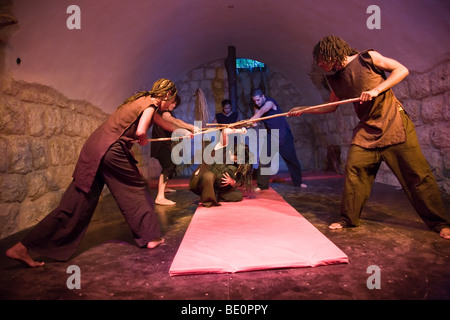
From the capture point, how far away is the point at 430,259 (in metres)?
1.83

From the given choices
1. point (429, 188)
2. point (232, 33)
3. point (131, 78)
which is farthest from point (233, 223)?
point (232, 33)

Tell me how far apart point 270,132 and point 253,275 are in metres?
3.64

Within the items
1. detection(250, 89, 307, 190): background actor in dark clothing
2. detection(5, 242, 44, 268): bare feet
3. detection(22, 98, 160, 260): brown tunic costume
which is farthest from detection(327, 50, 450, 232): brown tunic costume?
detection(5, 242, 44, 268): bare feet

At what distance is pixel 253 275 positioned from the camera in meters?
1.70

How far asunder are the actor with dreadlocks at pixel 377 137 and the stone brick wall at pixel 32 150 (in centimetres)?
276

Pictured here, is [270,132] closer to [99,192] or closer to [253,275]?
[99,192]

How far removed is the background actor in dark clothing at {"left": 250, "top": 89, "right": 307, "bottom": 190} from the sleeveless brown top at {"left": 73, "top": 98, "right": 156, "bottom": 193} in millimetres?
2700

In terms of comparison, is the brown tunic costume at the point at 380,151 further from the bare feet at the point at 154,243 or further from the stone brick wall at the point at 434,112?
the stone brick wall at the point at 434,112

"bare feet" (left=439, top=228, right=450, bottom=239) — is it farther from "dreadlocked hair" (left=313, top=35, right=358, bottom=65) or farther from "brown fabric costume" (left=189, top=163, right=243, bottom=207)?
"brown fabric costume" (left=189, top=163, right=243, bottom=207)

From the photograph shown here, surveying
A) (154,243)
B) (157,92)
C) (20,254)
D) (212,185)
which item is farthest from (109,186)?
(212,185)

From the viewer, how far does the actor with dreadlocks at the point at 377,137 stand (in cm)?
228

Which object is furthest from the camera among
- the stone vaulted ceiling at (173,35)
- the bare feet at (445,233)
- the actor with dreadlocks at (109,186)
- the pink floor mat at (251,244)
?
the stone vaulted ceiling at (173,35)

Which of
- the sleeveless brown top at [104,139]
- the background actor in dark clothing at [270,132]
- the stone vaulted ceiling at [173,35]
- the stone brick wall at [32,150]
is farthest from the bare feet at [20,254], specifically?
the background actor in dark clothing at [270,132]

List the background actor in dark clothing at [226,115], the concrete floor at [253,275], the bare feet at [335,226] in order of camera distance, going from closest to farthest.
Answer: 1. the concrete floor at [253,275]
2. the bare feet at [335,226]
3. the background actor in dark clothing at [226,115]
